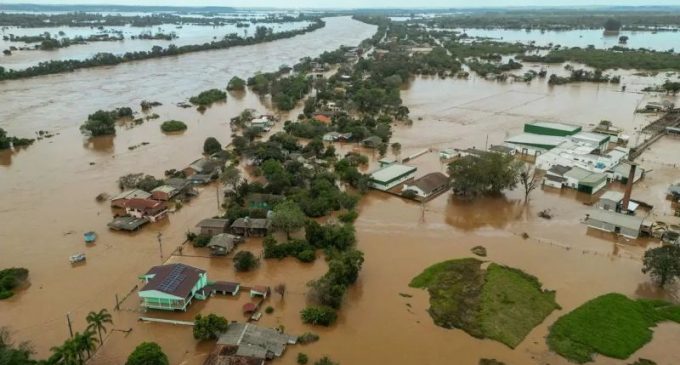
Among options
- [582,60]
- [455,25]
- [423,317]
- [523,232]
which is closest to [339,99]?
[523,232]

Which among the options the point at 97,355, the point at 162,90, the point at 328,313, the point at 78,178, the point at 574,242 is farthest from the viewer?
the point at 162,90

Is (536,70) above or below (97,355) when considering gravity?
above

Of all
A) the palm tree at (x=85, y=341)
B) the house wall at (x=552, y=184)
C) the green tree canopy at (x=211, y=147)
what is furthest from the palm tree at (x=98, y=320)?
the house wall at (x=552, y=184)

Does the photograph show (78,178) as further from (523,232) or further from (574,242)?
(574,242)

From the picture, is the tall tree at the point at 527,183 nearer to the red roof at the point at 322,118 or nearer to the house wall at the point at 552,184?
the house wall at the point at 552,184

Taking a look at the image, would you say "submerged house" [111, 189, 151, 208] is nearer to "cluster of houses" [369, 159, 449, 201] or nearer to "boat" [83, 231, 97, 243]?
"boat" [83, 231, 97, 243]

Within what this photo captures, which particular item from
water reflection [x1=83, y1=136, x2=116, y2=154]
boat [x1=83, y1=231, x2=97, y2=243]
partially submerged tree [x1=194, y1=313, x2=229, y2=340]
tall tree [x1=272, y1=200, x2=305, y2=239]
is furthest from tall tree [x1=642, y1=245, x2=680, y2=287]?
water reflection [x1=83, y1=136, x2=116, y2=154]

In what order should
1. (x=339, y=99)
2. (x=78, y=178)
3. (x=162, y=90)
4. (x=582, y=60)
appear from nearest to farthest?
1. (x=78, y=178)
2. (x=339, y=99)
3. (x=162, y=90)
4. (x=582, y=60)
